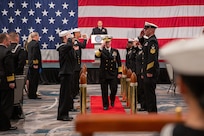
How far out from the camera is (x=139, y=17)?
1314 cm

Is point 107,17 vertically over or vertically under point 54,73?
over

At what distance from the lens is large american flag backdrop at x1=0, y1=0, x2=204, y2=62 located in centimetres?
1301

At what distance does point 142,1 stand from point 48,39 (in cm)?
332

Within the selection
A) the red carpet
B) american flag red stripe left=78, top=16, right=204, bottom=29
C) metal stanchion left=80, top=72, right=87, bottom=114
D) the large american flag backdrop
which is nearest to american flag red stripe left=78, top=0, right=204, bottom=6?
the large american flag backdrop

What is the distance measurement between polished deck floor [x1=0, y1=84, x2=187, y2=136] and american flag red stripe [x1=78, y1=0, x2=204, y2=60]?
1965 mm

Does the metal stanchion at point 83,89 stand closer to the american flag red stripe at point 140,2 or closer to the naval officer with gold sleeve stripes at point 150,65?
the naval officer with gold sleeve stripes at point 150,65

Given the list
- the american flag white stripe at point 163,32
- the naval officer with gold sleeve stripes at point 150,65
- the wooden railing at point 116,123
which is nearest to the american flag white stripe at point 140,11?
the american flag white stripe at point 163,32

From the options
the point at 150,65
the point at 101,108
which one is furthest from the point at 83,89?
the point at 101,108

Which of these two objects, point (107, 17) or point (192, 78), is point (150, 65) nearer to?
point (192, 78)

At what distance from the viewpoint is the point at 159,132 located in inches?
52.1

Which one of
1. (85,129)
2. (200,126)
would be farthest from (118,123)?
(200,126)

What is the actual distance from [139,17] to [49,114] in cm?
635

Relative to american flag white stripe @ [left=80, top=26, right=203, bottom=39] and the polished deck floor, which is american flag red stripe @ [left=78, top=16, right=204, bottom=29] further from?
the polished deck floor

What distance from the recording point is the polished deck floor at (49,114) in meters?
6.04
